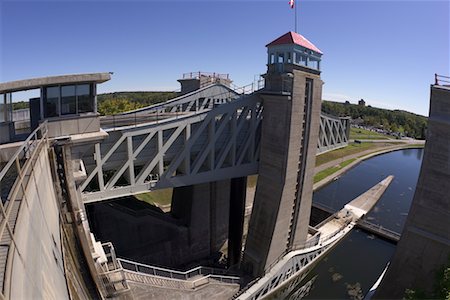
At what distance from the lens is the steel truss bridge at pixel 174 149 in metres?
17.9

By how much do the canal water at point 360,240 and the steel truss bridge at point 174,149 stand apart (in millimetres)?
13433

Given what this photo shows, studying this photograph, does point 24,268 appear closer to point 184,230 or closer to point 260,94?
point 260,94

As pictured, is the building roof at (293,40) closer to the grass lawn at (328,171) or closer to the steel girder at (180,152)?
the steel girder at (180,152)

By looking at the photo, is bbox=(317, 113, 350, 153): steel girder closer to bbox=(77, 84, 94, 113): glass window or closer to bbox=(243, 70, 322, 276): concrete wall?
bbox=(243, 70, 322, 276): concrete wall

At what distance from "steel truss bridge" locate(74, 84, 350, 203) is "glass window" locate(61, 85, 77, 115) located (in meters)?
1.91

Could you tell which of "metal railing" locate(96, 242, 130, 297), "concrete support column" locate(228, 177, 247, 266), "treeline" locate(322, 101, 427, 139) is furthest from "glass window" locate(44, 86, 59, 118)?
"treeline" locate(322, 101, 427, 139)

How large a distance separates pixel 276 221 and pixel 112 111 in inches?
1742

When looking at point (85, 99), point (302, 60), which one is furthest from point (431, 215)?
point (85, 99)

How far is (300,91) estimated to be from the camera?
22.2 meters

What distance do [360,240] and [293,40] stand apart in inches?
982

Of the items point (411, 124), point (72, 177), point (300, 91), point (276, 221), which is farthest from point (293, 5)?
point (411, 124)

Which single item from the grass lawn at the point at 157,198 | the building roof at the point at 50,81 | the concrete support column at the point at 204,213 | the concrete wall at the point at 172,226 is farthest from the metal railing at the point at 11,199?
the grass lawn at the point at 157,198

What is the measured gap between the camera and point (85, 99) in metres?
14.0

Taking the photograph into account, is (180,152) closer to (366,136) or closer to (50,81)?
(50,81)
